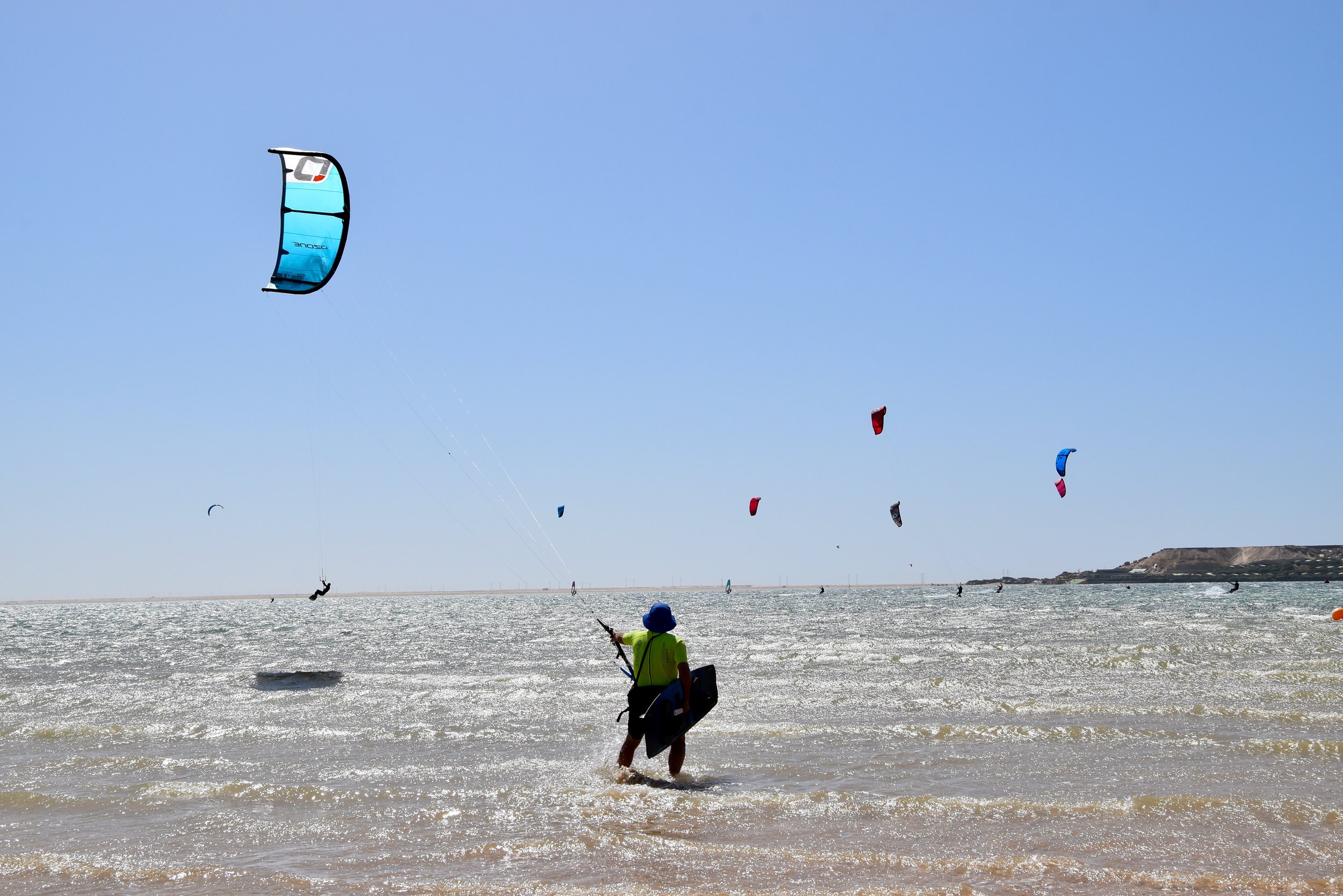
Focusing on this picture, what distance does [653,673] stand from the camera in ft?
21.4

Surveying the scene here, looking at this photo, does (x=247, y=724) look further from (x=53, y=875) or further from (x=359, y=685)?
(x=53, y=875)

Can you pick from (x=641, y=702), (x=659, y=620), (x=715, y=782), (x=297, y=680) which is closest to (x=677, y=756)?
(x=715, y=782)

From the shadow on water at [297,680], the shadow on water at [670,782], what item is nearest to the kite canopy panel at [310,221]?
the shadow on water at [670,782]

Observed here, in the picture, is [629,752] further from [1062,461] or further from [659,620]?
[1062,461]

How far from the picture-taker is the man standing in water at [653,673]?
257 inches

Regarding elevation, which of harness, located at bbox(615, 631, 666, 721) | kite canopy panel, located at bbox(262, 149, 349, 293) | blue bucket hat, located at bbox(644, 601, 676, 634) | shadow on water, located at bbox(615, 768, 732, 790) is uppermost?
kite canopy panel, located at bbox(262, 149, 349, 293)

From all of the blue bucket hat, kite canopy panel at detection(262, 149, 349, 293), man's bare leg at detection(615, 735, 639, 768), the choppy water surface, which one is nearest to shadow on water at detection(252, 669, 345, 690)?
the choppy water surface

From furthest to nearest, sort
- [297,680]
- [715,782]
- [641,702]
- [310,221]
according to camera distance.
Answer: [297,680] → [310,221] → [641,702] → [715,782]

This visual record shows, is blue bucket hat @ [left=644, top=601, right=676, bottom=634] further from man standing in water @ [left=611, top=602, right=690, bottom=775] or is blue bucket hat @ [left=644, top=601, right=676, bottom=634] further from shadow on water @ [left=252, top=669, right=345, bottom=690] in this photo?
shadow on water @ [left=252, top=669, right=345, bottom=690]

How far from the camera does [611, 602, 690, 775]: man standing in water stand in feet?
21.4

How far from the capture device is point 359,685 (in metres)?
13.1

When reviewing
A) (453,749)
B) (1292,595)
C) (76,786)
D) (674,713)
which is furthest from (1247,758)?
(1292,595)

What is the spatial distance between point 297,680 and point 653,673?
368 inches

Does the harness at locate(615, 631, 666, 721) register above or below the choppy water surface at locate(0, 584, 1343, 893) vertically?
above
